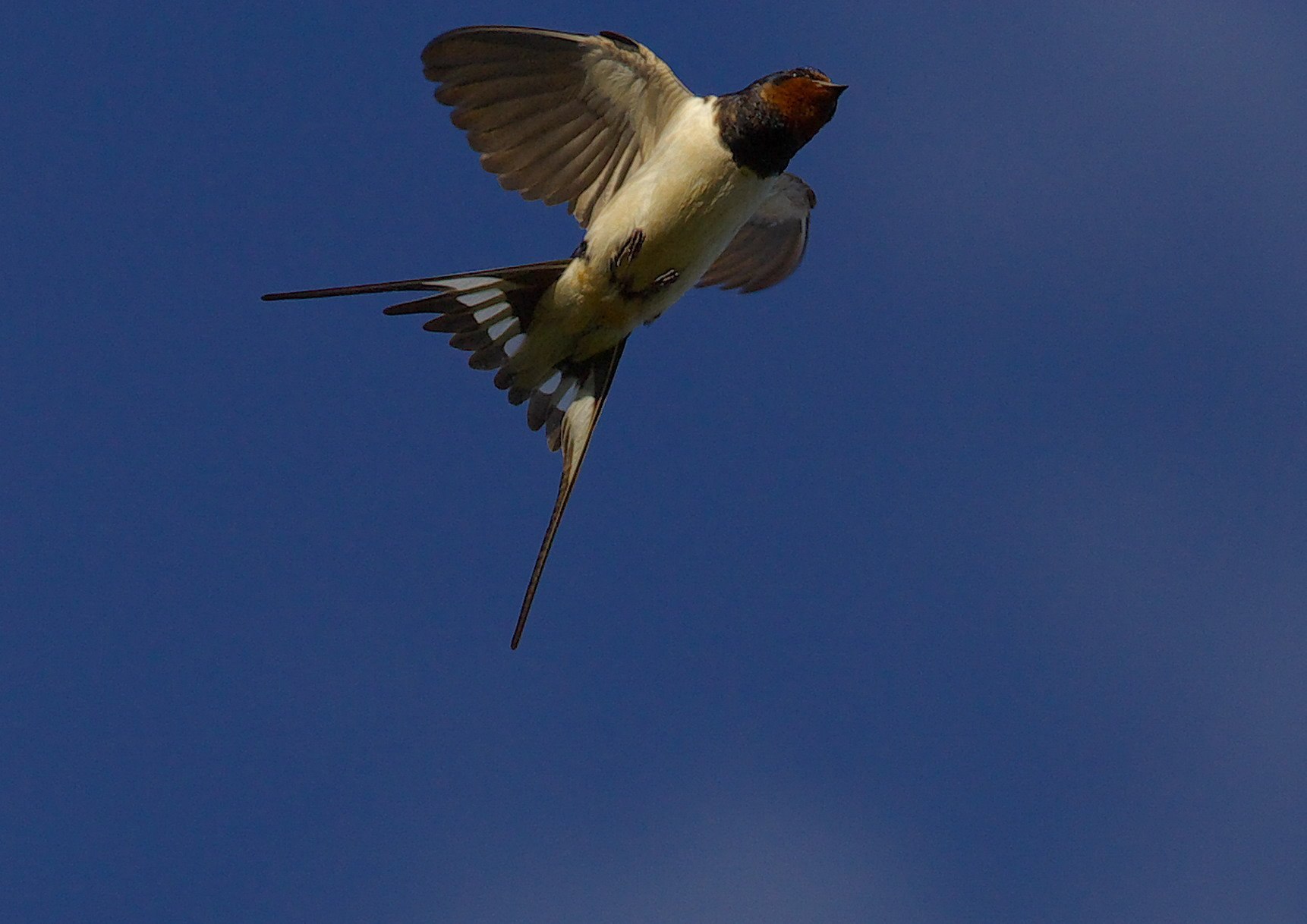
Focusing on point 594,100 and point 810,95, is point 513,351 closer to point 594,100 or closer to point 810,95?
point 594,100

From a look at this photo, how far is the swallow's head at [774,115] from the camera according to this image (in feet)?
21.2

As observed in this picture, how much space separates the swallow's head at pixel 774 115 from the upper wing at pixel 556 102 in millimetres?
402

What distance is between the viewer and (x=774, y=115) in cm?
646

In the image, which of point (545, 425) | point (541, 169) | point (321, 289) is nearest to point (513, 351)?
point (545, 425)

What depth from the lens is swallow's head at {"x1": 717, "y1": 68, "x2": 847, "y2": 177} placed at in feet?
21.2

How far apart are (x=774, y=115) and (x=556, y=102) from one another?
93cm

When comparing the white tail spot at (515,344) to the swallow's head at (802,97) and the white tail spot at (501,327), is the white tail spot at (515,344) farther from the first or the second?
the swallow's head at (802,97)

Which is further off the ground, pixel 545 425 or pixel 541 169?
pixel 541 169

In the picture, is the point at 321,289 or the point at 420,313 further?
the point at 420,313

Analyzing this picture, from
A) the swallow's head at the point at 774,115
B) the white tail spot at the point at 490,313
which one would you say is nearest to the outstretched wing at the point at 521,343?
the white tail spot at the point at 490,313

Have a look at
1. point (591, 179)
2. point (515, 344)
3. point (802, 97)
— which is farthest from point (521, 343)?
point (802, 97)

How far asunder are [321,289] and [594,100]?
A: 1707 mm

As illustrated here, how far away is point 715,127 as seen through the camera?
655 centimetres

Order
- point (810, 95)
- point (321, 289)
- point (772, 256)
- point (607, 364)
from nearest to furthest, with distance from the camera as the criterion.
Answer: point (321, 289)
point (810, 95)
point (607, 364)
point (772, 256)
